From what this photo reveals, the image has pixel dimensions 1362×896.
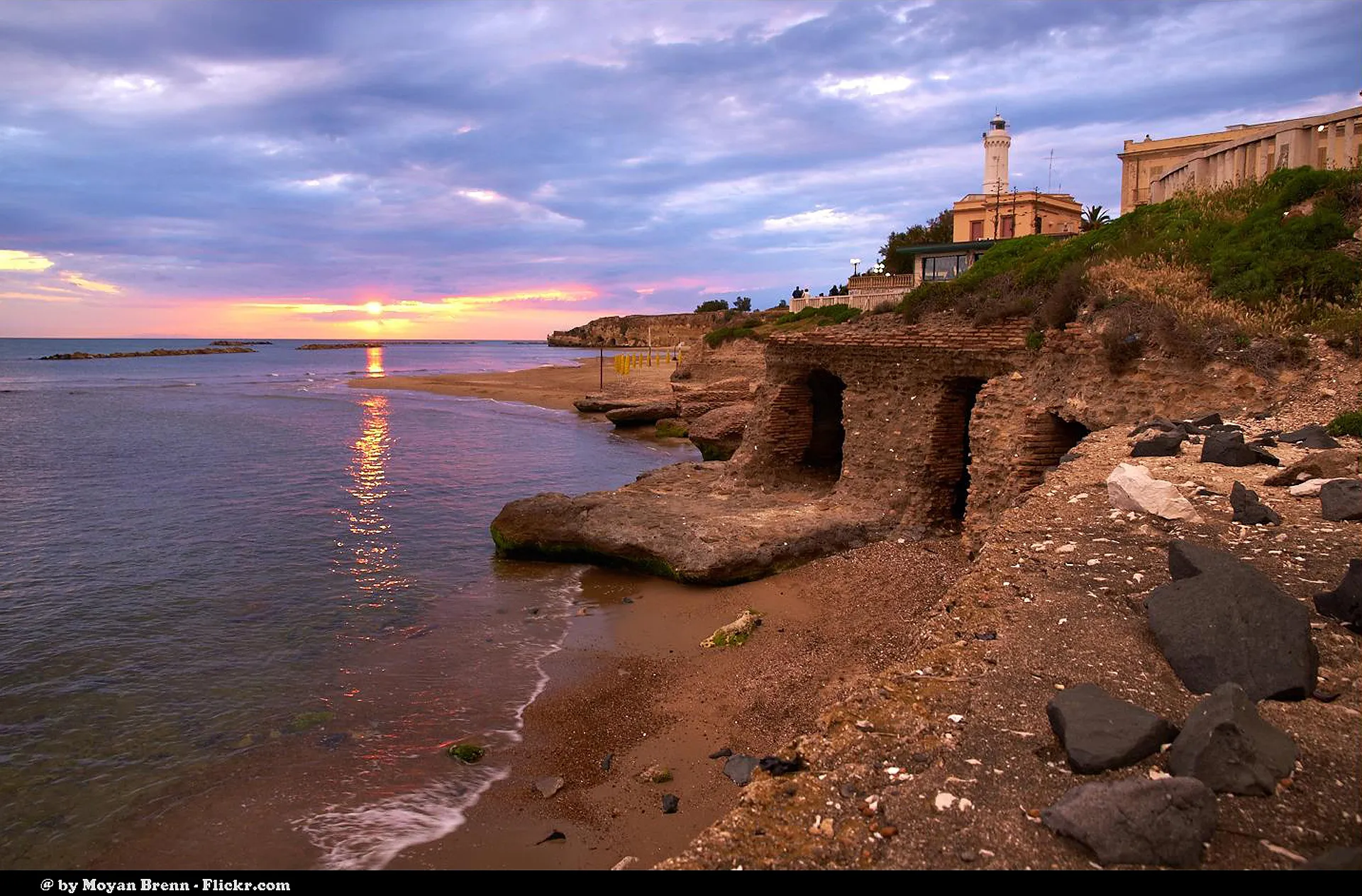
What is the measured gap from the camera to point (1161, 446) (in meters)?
9.88

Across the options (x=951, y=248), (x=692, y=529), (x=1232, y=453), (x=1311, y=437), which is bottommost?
(x=692, y=529)

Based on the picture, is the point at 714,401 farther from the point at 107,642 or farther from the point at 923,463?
the point at 107,642

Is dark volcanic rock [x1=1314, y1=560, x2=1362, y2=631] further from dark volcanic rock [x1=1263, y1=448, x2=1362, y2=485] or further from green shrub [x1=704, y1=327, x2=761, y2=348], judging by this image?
green shrub [x1=704, y1=327, x2=761, y2=348]

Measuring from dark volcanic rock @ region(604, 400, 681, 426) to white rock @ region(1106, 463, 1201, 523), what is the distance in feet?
106

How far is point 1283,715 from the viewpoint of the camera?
4.53m

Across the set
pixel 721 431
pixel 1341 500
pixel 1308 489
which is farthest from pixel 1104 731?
pixel 721 431

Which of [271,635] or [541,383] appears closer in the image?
[271,635]

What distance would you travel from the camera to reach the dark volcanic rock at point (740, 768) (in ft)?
24.7

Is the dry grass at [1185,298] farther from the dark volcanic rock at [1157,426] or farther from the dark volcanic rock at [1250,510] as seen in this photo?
the dark volcanic rock at [1250,510]

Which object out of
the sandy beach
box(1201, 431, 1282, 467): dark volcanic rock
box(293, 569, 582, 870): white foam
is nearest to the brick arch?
the sandy beach

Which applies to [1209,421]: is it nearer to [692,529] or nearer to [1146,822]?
[692,529]

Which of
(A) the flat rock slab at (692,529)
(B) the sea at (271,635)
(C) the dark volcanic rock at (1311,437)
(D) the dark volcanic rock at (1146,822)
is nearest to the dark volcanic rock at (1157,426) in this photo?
(C) the dark volcanic rock at (1311,437)

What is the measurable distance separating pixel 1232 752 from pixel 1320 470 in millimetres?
5552

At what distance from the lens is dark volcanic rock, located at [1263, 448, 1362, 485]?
7.89 m
